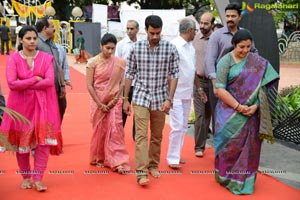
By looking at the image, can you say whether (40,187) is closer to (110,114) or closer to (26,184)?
(26,184)

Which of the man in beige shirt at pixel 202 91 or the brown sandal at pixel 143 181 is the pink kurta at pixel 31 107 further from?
the man in beige shirt at pixel 202 91

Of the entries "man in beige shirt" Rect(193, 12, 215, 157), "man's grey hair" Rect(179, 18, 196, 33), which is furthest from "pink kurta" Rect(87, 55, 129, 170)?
"man in beige shirt" Rect(193, 12, 215, 157)

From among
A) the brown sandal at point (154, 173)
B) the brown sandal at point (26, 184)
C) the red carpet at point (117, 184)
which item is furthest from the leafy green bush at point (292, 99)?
the brown sandal at point (26, 184)

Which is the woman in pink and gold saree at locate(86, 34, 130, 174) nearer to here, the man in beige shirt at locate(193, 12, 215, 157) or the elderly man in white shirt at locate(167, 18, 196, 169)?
the elderly man in white shirt at locate(167, 18, 196, 169)

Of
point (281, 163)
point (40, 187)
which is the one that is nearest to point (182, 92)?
point (281, 163)

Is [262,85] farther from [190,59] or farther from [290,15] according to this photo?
[290,15]

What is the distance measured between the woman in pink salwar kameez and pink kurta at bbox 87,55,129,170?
843mm

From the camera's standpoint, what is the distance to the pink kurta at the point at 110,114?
16.4 feet

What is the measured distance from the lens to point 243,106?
14.1 feet

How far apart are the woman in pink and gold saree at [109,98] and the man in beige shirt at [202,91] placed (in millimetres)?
1075

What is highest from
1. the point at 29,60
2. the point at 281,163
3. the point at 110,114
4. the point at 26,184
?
the point at 29,60

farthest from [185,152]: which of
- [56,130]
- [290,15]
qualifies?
[290,15]

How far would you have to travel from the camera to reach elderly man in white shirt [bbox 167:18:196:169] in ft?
16.8

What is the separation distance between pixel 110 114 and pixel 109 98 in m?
0.18
